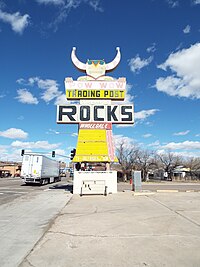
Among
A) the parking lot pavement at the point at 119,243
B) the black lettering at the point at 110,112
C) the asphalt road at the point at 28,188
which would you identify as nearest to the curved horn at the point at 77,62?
the black lettering at the point at 110,112

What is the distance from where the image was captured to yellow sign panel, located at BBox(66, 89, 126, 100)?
75.8 feet

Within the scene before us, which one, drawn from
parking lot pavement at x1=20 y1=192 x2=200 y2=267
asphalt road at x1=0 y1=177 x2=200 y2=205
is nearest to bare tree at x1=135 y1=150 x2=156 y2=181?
asphalt road at x1=0 y1=177 x2=200 y2=205

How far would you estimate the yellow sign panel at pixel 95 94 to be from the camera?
23.1 m

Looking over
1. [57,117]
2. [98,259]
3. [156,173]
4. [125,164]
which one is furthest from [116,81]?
[156,173]

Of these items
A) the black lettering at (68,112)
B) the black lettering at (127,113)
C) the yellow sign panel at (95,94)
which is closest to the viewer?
the black lettering at (68,112)

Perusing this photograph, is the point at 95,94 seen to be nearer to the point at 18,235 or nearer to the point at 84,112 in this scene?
the point at 84,112

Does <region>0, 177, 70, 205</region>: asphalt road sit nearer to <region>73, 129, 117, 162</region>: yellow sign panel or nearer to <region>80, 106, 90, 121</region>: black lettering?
<region>73, 129, 117, 162</region>: yellow sign panel

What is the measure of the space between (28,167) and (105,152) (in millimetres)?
14702

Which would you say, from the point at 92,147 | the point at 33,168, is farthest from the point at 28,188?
the point at 92,147

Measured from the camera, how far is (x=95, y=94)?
23.2 metres

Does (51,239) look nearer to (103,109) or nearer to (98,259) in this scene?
(98,259)

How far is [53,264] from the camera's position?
171 inches

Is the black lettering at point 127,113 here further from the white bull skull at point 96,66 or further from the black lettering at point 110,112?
the white bull skull at point 96,66

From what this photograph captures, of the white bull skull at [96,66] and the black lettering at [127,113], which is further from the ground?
the white bull skull at [96,66]
